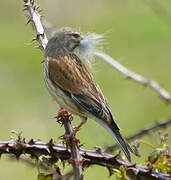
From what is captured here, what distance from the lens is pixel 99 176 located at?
7.62 m

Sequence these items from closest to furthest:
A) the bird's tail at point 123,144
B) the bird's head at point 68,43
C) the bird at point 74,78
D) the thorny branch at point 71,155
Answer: the thorny branch at point 71,155 → the bird's tail at point 123,144 → the bird at point 74,78 → the bird's head at point 68,43

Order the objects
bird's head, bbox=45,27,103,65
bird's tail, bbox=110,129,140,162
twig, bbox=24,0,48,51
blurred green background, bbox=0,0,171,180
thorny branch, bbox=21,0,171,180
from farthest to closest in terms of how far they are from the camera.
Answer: blurred green background, bbox=0,0,171,180 → bird's head, bbox=45,27,103,65 → twig, bbox=24,0,48,51 → bird's tail, bbox=110,129,140,162 → thorny branch, bbox=21,0,171,180

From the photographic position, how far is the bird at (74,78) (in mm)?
4504

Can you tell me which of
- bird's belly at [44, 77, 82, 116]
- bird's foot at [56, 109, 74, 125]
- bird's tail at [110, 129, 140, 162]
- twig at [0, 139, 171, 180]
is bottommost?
twig at [0, 139, 171, 180]

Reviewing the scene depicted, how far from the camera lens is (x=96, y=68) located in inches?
299

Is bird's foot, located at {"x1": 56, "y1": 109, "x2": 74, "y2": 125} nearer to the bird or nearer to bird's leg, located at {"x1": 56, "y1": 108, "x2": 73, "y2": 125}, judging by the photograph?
bird's leg, located at {"x1": 56, "y1": 108, "x2": 73, "y2": 125}

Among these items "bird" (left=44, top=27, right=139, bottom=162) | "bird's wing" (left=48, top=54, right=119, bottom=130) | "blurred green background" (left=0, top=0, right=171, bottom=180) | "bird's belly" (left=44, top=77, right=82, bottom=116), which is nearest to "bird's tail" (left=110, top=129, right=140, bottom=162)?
"bird" (left=44, top=27, right=139, bottom=162)

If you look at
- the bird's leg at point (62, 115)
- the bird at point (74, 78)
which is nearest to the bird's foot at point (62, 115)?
the bird's leg at point (62, 115)

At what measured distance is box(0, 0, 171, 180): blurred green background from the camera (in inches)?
322

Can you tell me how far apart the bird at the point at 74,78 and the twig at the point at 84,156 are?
1.23m

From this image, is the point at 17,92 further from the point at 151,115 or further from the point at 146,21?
the point at 146,21

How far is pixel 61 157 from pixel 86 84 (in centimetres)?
171

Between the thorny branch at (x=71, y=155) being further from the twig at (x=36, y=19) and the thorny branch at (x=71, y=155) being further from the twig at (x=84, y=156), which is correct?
the twig at (x=36, y=19)

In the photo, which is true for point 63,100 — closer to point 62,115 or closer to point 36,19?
point 62,115
